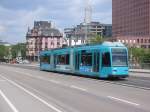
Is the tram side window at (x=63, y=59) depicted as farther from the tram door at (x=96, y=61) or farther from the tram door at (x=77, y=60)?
the tram door at (x=96, y=61)

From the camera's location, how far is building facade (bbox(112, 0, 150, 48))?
18141 centimetres

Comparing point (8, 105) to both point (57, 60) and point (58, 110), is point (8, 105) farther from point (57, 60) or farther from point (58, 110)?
point (57, 60)

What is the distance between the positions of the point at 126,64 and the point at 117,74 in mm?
Answer: 1359

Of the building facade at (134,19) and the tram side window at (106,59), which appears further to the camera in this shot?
the building facade at (134,19)

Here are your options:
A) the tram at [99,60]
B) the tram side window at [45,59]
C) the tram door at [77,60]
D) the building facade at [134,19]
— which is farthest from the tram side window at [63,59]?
the building facade at [134,19]

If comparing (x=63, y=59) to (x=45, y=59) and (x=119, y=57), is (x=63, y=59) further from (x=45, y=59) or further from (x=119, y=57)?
(x=119, y=57)

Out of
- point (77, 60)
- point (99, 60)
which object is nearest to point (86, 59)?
point (77, 60)

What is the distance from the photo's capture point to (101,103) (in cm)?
2042

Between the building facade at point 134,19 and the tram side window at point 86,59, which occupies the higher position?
the building facade at point 134,19

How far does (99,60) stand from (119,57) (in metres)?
1.78

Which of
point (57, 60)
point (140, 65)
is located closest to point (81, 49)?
point (57, 60)

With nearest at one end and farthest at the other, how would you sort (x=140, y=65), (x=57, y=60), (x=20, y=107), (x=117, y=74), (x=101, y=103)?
(x=20, y=107) → (x=101, y=103) → (x=117, y=74) → (x=57, y=60) → (x=140, y=65)

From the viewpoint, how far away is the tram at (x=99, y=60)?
134ft

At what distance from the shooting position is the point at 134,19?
194 metres
